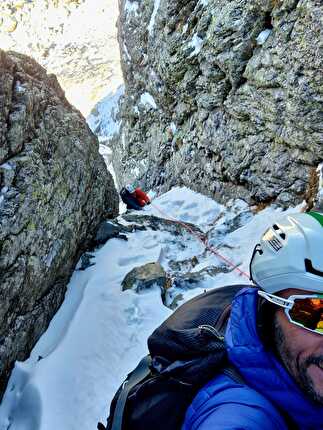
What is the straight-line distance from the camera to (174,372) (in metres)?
1.88

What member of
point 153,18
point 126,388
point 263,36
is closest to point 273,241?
point 126,388

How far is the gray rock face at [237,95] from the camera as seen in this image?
9.74m

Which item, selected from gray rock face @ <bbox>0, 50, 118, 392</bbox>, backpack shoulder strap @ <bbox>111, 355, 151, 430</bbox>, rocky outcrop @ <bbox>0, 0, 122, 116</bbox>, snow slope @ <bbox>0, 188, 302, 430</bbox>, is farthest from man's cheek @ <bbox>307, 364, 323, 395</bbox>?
rocky outcrop @ <bbox>0, 0, 122, 116</bbox>

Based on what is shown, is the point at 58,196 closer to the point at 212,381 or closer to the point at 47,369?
the point at 47,369

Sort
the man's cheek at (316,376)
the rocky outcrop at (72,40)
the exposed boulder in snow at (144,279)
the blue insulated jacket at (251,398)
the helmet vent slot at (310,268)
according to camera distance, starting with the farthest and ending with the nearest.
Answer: the rocky outcrop at (72,40)
the exposed boulder in snow at (144,279)
the helmet vent slot at (310,268)
the man's cheek at (316,376)
the blue insulated jacket at (251,398)

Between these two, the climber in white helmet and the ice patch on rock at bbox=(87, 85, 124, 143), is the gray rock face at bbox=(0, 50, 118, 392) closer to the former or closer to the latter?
the climber in white helmet

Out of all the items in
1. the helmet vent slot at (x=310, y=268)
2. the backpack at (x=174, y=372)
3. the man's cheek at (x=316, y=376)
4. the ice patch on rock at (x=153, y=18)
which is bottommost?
the backpack at (x=174, y=372)

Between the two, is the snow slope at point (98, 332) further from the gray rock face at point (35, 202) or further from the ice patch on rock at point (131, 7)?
the ice patch on rock at point (131, 7)

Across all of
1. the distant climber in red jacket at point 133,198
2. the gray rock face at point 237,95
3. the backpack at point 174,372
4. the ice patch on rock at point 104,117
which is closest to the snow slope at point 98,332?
the gray rock face at point 237,95

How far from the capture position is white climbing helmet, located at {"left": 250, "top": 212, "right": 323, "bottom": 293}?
197cm

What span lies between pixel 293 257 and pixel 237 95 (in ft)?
37.5

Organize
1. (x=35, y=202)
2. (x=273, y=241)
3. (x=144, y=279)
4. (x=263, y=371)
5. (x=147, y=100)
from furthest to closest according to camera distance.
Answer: (x=147, y=100) → (x=144, y=279) → (x=35, y=202) → (x=273, y=241) → (x=263, y=371)

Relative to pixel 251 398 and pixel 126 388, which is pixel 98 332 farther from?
pixel 251 398

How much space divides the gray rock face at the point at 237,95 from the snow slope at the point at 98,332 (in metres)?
1.92
